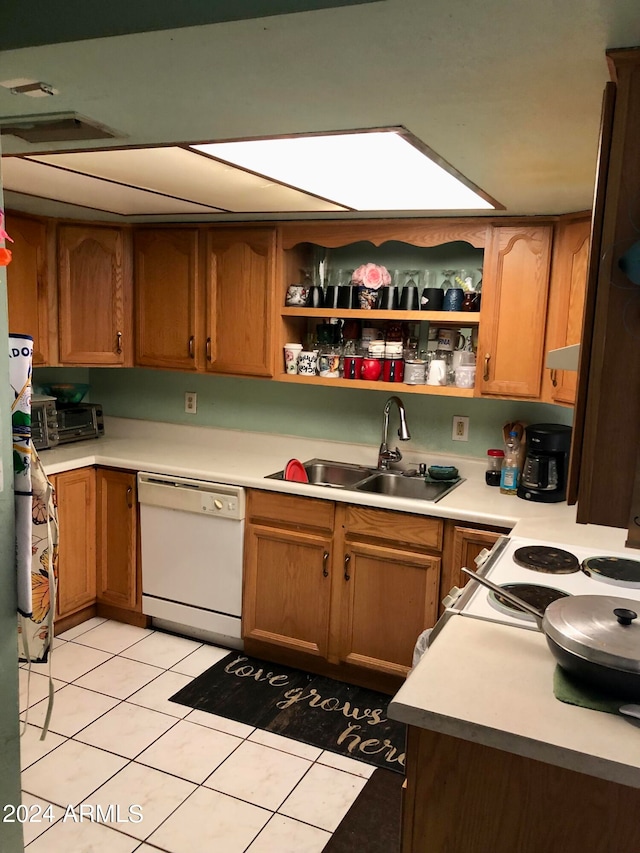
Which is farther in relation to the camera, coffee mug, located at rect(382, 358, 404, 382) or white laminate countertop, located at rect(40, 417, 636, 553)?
coffee mug, located at rect(382, 358, 404, 382)

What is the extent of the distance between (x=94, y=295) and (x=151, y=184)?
4.31 ft

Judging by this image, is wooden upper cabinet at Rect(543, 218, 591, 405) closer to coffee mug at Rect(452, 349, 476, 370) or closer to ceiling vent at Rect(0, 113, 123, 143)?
coffee mug at Rect(452, 349, 476, 370)

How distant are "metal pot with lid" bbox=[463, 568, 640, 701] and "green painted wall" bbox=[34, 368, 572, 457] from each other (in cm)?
178

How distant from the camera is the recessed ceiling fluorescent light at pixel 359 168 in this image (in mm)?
1819

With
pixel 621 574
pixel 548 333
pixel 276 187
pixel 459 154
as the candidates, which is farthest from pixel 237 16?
pixel 548 333

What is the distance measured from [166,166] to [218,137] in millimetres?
485

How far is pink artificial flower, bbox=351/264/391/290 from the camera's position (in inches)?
128

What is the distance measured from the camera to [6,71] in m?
1.32

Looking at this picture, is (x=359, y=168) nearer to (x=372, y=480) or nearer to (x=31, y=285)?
(x=372, y=480)

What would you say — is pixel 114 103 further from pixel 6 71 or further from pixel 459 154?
pixel 459 154

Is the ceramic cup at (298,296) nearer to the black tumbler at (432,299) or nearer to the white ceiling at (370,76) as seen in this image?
the black tumbler at (432,299)

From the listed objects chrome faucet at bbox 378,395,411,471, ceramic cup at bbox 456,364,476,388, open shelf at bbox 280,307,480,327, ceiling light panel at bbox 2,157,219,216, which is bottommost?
chrome faucet at bbox 378,395,411,471

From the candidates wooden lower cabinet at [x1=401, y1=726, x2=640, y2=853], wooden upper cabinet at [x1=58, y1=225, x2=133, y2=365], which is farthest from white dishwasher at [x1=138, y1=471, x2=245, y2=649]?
wooden lower cabinet at [x1=401, y1=726, x2=640, y2=853]

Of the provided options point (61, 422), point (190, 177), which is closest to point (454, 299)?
point (190, 177)
